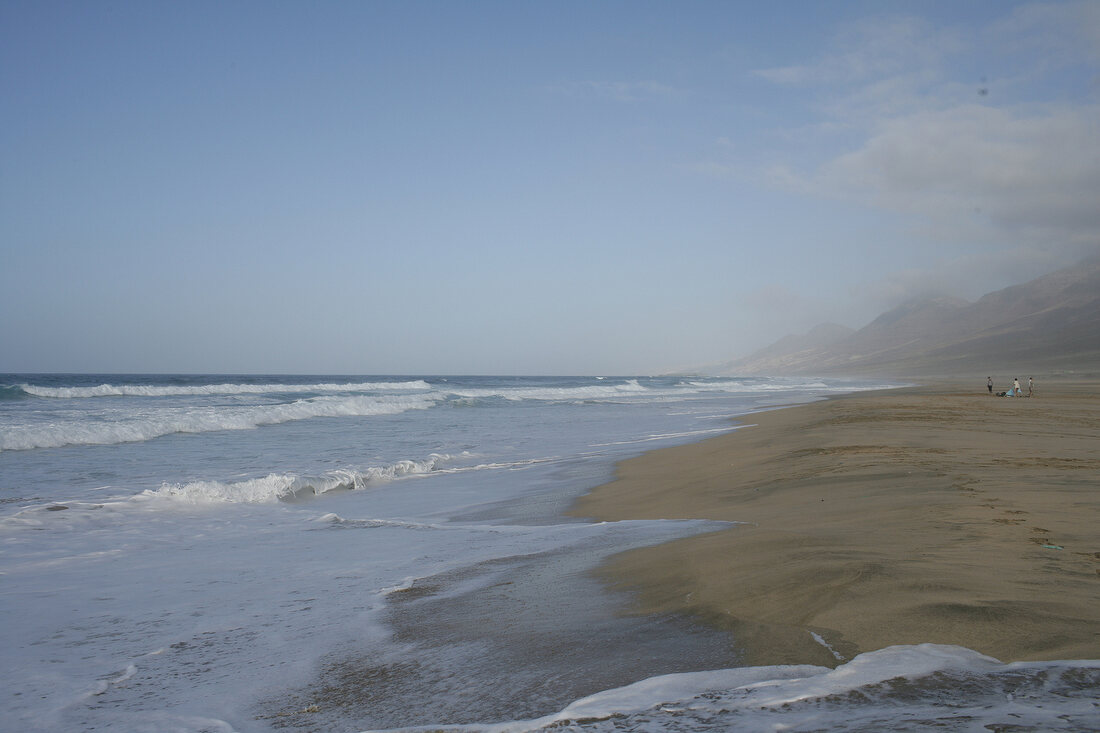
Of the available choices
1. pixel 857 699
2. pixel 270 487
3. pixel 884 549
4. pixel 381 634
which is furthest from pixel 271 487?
pixel 857 699

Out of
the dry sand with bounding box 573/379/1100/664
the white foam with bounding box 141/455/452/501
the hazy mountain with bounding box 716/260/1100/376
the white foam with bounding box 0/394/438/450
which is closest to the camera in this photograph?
the dry sand with bounding box 573/379/1100/664

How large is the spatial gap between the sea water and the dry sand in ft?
0.92

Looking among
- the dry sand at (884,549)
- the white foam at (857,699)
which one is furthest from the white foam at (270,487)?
the white foam at (857,699)

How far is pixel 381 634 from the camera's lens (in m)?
3.83

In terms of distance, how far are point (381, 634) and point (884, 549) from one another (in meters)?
3.32

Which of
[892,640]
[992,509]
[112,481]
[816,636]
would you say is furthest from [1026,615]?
[112,481]

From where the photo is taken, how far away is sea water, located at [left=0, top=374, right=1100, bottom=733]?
2.42m

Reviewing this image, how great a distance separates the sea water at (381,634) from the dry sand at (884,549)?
11.0 inches

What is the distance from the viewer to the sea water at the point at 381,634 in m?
2.42

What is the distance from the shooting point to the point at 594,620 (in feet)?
12.3

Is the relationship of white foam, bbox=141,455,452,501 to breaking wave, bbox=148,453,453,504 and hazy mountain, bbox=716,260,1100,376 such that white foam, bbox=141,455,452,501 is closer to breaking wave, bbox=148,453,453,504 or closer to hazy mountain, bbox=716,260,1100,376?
breaking wave, bbox=148,453,453,504

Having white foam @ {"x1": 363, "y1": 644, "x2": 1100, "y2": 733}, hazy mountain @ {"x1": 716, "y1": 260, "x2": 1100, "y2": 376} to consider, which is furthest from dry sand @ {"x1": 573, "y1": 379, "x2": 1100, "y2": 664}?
hazy mountain @ {"x1": 716, "y1": 260, "x2": 1100, "y2": 376}

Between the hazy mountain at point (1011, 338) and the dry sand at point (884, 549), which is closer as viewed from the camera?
the dry sand at point (884, 549)

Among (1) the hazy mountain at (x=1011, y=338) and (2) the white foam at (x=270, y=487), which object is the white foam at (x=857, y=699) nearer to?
(2) the white foam at (x=270, y=487)
